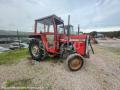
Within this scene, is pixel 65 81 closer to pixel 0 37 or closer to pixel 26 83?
pixel 26 83

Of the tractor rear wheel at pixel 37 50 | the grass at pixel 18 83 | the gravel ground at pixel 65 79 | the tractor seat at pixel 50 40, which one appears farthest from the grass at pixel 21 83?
the tractor seat at pixel 50 40

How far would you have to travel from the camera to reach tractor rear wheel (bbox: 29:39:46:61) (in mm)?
5672

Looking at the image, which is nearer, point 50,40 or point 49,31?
point 50,40

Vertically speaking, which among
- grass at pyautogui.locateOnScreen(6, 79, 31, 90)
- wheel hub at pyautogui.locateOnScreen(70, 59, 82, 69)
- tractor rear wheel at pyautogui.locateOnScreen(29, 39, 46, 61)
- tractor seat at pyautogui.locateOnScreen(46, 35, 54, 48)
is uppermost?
tractor seat at pyautogui.locateOnScreen(46, 35, 54, 48)

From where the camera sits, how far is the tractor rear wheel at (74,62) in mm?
4285

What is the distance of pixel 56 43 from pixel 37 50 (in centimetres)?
121

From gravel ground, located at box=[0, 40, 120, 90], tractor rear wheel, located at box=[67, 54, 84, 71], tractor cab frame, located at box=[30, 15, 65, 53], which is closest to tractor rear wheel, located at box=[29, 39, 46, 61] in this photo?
tractor cab frame, located at box=[30, 15, 65, 53]

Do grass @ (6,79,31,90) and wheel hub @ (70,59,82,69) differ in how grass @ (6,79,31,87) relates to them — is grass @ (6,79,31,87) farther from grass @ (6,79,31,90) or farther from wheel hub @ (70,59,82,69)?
wheel hub @ (70,59,82,69)

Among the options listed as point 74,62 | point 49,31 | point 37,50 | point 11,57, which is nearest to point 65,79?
point 74,62

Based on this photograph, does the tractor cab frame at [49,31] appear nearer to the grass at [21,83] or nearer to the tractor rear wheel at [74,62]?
the tractor rear wheel at [74,62]

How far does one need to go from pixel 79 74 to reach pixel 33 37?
3360 millimetres

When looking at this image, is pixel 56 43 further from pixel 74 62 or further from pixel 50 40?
pixel 74 62

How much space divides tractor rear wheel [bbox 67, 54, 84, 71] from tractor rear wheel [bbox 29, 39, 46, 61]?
1707 millimetres

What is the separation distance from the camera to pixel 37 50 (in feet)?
19.5
